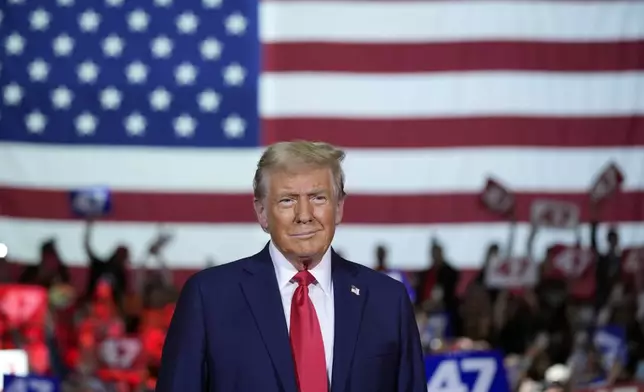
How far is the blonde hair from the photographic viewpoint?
2.84m

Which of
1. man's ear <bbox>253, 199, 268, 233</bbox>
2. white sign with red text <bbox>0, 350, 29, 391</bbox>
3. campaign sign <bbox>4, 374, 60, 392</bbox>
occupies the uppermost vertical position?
man's ear <bbox>253, 199, 268, 233</bbox>

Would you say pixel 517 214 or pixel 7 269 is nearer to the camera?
pixel 7 269

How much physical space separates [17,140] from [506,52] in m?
3.68

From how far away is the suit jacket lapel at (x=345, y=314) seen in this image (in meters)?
2.86

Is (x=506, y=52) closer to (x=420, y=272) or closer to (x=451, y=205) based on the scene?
(x=451, y=205)

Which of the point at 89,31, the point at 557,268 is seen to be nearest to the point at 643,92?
the point at 557,268

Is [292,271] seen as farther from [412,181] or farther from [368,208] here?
[412,181]

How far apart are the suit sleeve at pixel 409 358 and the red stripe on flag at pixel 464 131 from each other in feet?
28.4

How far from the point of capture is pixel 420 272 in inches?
427

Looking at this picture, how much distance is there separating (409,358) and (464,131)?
8869 mm

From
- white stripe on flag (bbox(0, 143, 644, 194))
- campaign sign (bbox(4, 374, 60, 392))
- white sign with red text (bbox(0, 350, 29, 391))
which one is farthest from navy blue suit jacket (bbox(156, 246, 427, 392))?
white stripe on flag (bbox(0, 143, 644, 194))

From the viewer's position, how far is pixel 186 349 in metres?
2.87

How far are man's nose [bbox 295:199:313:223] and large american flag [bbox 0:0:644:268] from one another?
864cm

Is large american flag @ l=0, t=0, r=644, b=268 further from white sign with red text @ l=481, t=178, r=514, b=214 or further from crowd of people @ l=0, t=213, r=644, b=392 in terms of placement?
crowd of people @ l=0, t=213, r=644, b=392
